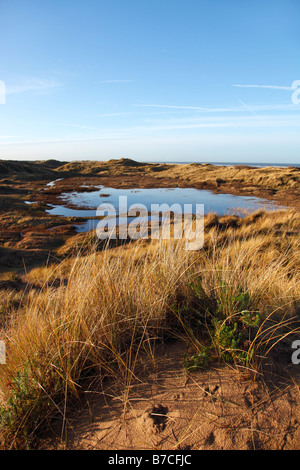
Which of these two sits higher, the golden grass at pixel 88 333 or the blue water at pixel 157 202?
the blue water at pixel 157 202

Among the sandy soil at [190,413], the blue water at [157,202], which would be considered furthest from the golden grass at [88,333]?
the blue water at [157,202]

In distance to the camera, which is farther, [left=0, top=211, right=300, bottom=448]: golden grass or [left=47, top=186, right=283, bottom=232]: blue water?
[left=47, top=186, right=283, bottom=232]: blue water

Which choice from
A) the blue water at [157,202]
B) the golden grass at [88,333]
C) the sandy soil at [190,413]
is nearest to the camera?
the sandy soil at [190,413]

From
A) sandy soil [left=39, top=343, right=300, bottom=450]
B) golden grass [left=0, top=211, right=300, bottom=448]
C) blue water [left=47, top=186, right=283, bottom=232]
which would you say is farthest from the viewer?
blue water [left=47, top=186, right=283, bottom=232]

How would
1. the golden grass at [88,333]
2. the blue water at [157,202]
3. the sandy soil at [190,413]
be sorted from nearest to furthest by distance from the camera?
the sandy soil at [190,413]
the golden grass at [88,333]
the blue water at [157,202]

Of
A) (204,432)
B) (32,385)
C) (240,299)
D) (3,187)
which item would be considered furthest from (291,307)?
(3,187)

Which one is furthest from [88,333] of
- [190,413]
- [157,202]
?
[157,202]

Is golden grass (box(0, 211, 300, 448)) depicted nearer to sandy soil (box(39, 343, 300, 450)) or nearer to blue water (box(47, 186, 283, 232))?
sandy soil (box(39, 343, 300, 450))

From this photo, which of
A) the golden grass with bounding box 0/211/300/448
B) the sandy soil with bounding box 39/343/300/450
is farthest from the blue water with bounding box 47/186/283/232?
the sandy soil with bounding box 39/343/300/450

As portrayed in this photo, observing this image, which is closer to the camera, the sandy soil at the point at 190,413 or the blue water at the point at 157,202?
the sandy soil at the point at 190,413

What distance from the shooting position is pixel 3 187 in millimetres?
28703

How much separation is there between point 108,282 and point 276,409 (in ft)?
5.43

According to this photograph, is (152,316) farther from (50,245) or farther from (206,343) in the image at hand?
(50,245)

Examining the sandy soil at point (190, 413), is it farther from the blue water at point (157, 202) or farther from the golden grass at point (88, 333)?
the blue water at point (157, 202)
